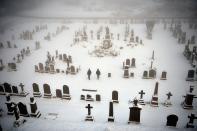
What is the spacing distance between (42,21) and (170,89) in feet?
94.7

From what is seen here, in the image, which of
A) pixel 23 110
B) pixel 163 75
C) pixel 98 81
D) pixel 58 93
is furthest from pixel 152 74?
pixel 23 110

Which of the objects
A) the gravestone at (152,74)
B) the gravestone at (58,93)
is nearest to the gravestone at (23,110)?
the gravestone at (58,93)

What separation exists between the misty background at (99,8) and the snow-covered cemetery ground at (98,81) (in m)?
7.28

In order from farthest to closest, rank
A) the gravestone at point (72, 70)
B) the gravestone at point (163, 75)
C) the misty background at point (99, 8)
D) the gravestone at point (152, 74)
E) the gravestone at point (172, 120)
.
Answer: the misty background at point (99, 8), the gravestone at point (72, 70), the gravestone at point (152, 74), the gravestone at point (163, 75), the gravestone at point (172, 120)

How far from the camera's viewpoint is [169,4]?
3531cm

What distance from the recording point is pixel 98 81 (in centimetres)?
1576

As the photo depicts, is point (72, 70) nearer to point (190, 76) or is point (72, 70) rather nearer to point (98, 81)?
point (98, 81)

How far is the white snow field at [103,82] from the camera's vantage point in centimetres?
1034

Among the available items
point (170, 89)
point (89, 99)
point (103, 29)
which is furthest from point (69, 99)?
point (103, 29)

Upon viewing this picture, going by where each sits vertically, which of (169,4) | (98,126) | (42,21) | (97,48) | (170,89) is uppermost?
(169,4)

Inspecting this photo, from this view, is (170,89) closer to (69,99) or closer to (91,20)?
(69,99)

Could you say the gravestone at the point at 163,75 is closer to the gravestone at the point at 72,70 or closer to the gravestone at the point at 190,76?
the gravestone at the point at 190,76

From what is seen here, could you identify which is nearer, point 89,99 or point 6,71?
point 89,99

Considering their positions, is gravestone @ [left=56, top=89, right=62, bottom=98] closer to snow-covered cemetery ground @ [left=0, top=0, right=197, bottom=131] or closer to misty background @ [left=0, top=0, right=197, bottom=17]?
snow-covered cemetery ground @ [left=0, top=0, right=197, bottom=131]
